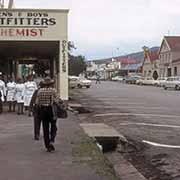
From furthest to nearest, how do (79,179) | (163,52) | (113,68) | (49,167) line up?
(113,68), (163,52), (49,167), (79,179)

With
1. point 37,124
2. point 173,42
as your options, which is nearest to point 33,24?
point 37,124

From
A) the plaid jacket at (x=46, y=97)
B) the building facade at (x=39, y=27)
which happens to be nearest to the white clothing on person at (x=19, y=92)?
the building facade at (x=39, y=27)

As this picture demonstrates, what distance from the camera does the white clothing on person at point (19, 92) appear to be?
24.0 m

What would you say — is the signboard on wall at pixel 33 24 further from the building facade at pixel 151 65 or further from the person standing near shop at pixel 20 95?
the building facade at pixel 151 65

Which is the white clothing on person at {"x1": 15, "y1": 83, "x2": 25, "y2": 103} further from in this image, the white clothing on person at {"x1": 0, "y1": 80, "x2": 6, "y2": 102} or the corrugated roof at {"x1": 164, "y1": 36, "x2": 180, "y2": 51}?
the corrugated roof at {"x1": 164, "y1": 36, "x2": 180, "y2": 51}

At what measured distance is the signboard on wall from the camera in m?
27.0

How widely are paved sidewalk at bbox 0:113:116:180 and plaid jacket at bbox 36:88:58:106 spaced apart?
3.57ft

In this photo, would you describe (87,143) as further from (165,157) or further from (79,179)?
(79,179)

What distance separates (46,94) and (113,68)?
578 ft

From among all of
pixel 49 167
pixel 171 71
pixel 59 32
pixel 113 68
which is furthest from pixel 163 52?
pixel 49 167

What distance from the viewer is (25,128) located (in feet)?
58.6

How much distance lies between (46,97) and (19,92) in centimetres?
1169

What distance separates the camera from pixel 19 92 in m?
24.2

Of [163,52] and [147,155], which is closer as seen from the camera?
[147,155]
